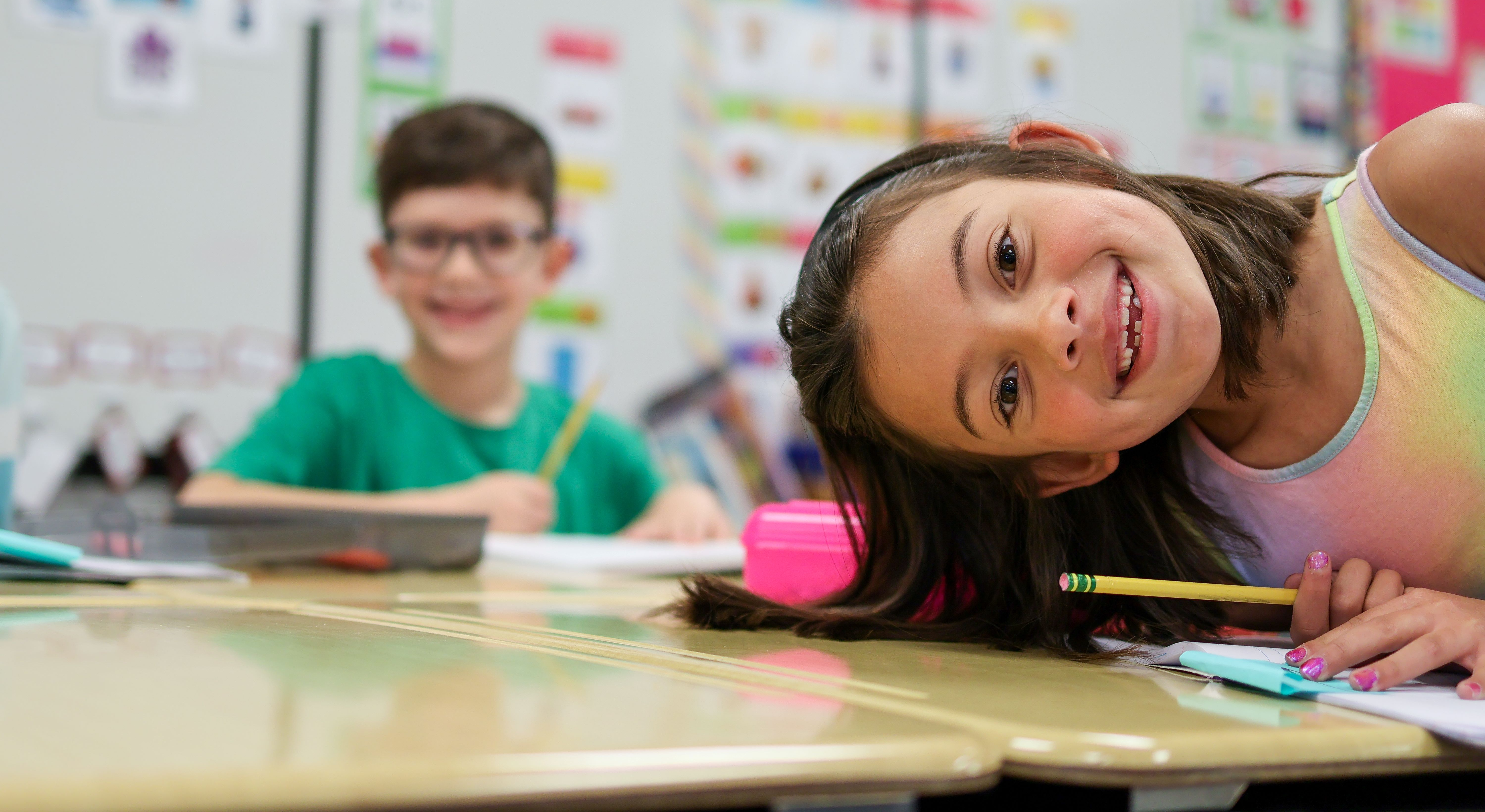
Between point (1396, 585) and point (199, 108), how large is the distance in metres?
1.95

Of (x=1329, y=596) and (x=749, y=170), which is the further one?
(x=749, y=170)

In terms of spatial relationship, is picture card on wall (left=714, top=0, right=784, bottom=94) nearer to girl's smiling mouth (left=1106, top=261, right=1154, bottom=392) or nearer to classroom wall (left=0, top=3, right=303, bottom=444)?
classroom wall (left=0, top=3, right=303, bottom=444)

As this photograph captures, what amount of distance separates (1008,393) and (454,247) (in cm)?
105

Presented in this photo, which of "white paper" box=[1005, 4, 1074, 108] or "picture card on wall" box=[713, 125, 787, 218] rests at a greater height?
"white paper" box=[1005, 4, 1074, 108]

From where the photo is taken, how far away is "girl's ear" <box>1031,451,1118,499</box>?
0.72 m

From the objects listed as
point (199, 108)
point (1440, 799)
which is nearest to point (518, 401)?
point (199, 108)

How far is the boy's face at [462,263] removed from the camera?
153 centimetres

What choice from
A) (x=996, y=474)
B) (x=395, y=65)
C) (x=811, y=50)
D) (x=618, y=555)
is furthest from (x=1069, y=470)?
(x=811, y=50)

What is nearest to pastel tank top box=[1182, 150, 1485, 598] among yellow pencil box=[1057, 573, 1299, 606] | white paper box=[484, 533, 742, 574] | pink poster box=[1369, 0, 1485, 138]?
yellow pencil box=[1057, 573, 1299, 606]

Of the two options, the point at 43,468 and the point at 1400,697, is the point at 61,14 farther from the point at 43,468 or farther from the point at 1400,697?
the point at 1400,697

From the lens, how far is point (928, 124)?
2.49 metres

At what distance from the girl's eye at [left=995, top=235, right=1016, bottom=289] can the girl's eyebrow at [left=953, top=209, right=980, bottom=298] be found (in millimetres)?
20

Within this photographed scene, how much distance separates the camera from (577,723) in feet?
1.00

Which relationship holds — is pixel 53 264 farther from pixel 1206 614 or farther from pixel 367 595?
pixel 1206 614
